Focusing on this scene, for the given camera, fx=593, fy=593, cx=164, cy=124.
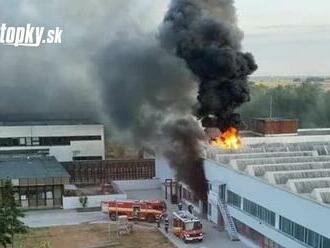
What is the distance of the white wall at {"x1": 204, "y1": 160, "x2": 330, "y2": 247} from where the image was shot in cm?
2575

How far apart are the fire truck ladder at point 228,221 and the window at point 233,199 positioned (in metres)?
0.57

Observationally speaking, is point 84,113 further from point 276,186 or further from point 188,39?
point 276,186

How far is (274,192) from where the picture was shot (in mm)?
29922

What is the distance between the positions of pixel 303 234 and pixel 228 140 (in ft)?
46.7

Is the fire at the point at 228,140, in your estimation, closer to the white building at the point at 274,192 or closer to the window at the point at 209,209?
the white building at the point at 274,192

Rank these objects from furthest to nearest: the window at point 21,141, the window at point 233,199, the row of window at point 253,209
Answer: the window at point 21,141, the window at point 233,199, the row of window at point 253,209

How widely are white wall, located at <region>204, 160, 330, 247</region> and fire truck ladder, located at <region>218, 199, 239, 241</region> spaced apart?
23.8 inches

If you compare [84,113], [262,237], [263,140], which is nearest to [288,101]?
[84,113]

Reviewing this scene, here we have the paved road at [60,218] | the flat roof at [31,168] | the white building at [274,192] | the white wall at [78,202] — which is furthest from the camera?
the flat roof at [31,168]

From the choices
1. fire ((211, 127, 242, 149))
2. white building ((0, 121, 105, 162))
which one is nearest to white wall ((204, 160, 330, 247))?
fire ((211, 127, 242, 149))

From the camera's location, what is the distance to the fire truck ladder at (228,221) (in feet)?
114

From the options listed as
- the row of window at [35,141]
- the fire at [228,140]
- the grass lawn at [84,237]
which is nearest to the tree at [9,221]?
the grass lawn at [84,237]

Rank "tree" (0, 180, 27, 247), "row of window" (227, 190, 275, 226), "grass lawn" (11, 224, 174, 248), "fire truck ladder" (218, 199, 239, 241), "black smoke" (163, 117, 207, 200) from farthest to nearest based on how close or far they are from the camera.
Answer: "black smoke" (163, 117, 207, 200), "fire truck ladder" (218, 199, 239, 241), "grass lawn" (11, 224, 174, 248), "row of window" (227, 190, 275, 226), "tree" (0, 180, 27, 247)

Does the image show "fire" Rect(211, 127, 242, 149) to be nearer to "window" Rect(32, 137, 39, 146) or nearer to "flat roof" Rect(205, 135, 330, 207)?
"flat roof" Rect(205, 135, 330, 207)
